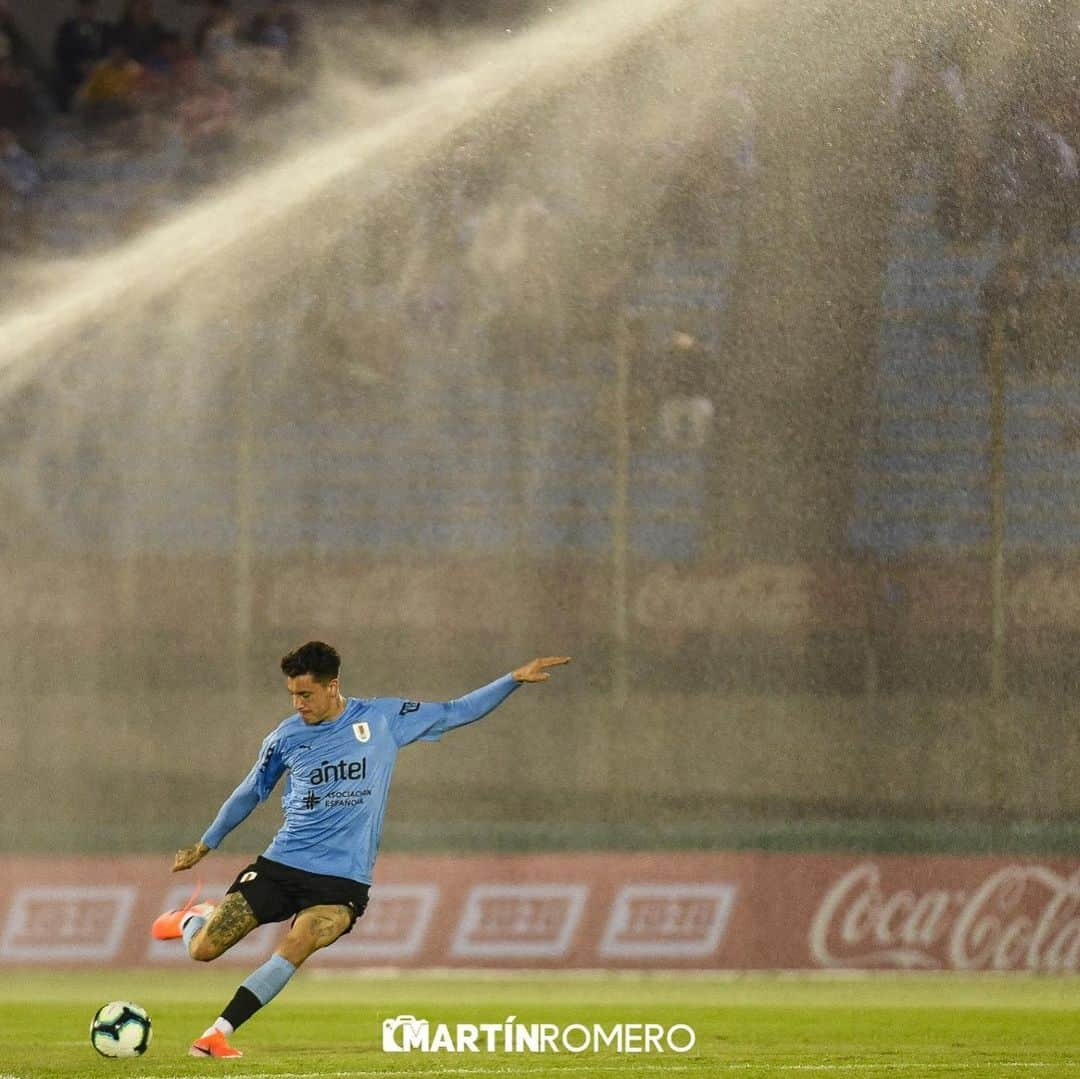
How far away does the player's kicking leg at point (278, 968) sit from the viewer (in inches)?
321

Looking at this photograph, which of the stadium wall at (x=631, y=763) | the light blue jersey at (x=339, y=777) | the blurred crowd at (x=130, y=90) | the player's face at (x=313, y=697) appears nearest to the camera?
the player's face at (x=313, y=697)

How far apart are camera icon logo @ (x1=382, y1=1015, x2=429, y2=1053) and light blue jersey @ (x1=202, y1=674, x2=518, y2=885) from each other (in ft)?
4.82

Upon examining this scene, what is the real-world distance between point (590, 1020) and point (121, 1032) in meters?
2.91

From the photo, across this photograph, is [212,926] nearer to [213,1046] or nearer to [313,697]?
[213,1046]

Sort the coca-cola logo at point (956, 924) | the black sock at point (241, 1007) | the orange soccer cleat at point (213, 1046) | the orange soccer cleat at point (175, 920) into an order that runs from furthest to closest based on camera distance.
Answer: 1. the coca-cola logo at point (956, 924)
2. the orange soccer cleat at point (175, 920)
3. the black sock at point (241, 1007)
4. the orange soccer cleat at point (213, 1046)

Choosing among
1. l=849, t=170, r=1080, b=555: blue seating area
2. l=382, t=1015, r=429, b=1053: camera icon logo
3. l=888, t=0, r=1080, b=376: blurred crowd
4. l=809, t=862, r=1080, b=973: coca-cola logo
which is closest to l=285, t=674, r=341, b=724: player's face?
l=382, t=1015, r=429, b=1053: camera icon logo

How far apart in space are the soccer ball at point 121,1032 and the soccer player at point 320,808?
391 mm

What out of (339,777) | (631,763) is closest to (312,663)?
(339,777)

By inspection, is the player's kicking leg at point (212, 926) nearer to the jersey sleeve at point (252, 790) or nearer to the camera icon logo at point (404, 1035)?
the jersey sleeve at point (252, 790)

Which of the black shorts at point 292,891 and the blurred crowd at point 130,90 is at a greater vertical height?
the blurred crowd at point 130,90

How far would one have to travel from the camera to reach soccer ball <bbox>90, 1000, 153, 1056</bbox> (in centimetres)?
873

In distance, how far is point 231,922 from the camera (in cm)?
Result: 857

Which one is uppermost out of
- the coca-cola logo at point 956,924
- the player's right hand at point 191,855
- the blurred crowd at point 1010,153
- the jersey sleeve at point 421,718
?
the blurred crowd at point 1010,153

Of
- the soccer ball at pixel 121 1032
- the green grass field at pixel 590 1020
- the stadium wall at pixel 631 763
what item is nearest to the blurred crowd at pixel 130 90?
the stadium wall at pixel 631 763
